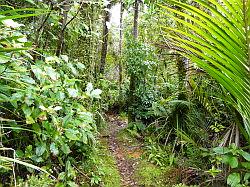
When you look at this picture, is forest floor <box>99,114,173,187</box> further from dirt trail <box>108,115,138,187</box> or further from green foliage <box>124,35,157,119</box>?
green foliage <box>124,35,157,119</box>

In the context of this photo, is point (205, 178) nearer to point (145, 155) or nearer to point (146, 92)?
point (145, 155)

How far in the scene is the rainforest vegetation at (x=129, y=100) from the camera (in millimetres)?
1487

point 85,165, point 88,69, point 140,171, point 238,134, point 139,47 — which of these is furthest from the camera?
point 139,47

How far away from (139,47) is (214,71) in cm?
555

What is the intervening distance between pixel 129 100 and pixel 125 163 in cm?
274

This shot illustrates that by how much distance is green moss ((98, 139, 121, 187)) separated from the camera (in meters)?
3.79

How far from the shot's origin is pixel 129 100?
734 cm

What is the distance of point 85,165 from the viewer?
11.6ft

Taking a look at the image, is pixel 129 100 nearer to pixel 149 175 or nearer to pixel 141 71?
pixel 141 71

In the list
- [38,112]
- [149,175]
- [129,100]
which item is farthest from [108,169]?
[129,100]

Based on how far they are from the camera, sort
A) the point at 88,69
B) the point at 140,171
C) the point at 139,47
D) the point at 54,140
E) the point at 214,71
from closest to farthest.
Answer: the point at 214,71 < the point at 54,140 < the point at 140,171 < the point at 88,69 < the point at 139,47

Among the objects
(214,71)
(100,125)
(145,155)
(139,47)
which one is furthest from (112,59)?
(214,71)

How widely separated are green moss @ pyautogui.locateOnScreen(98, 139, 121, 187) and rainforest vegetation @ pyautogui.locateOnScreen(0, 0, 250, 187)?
0.07ft

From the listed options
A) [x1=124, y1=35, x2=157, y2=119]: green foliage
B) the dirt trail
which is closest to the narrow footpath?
the dirt trail
